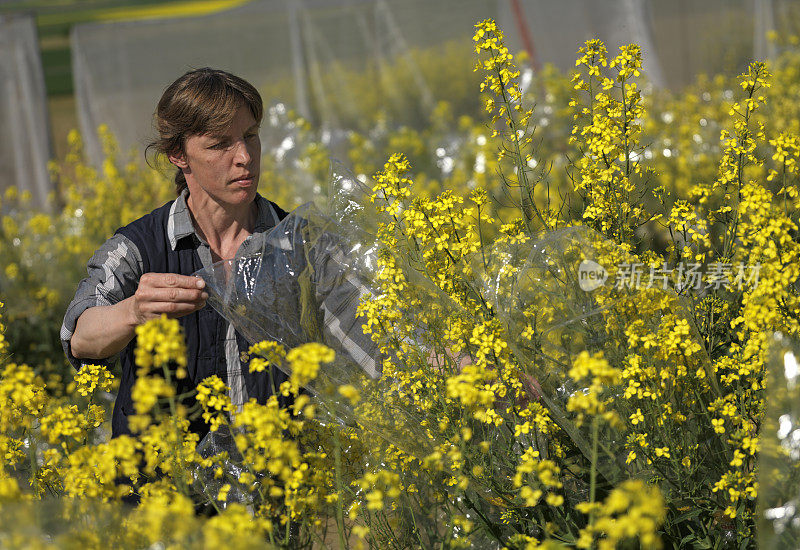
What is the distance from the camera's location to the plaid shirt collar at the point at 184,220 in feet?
8.91

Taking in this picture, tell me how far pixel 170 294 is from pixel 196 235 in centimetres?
75

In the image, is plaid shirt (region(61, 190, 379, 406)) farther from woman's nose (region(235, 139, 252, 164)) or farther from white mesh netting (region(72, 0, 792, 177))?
white mesh netting (region(72, 0, 792, 177))

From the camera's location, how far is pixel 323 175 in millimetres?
6059

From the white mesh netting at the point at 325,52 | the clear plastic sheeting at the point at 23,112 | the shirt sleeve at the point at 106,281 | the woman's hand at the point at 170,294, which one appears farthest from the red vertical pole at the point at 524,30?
the woman's hand at the point at 170,294

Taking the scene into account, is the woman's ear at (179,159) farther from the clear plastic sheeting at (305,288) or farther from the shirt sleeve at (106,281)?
the clear plastic sheeting at (305,288)

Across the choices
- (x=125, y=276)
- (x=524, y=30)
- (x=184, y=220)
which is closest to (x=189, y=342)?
(x=125, y=276)

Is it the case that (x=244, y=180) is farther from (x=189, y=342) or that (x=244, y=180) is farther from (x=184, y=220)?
(x=189, y=342)

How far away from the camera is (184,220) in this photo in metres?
2.74

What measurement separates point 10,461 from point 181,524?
999 millimetres

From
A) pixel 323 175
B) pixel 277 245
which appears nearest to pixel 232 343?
pixel 277 245

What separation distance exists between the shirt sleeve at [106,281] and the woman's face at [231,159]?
1.03ft

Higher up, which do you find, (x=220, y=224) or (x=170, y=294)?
(x=220, y=224)

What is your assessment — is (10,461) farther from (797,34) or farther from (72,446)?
(797,34)

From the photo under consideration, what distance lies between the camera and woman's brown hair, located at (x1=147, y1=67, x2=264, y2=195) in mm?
2605
